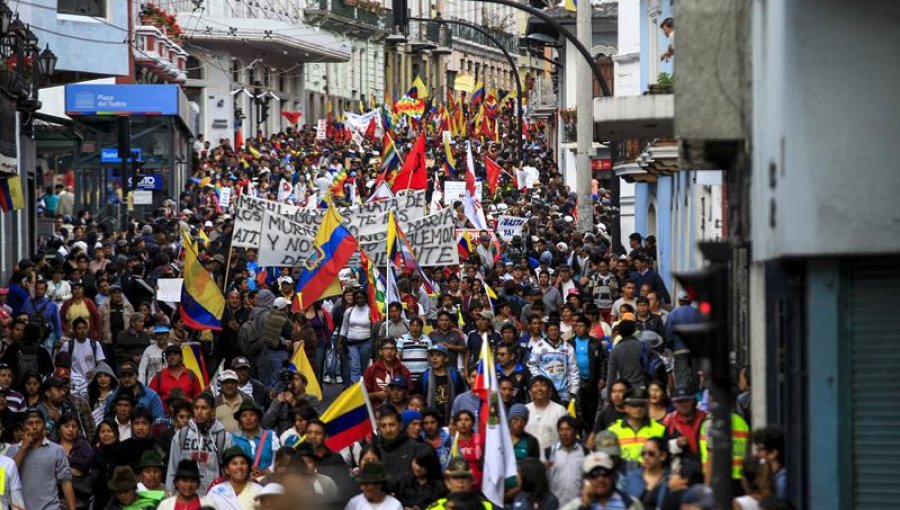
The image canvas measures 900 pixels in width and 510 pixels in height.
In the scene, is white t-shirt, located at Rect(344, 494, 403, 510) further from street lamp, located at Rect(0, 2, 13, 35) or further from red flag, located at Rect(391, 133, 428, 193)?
red flag, located at Rect(391, 133, 428, 193)

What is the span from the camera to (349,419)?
1548cm

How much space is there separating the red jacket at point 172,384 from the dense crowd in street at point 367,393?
0.06 feet

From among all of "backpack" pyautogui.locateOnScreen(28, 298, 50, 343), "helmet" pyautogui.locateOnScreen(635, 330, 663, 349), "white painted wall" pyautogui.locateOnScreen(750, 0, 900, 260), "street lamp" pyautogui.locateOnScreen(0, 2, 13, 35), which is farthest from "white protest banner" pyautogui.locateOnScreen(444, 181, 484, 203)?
"white painted wall" pyautogui.locateOnScreen(750, 0, 900, 260)

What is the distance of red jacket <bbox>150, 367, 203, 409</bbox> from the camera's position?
1838 cm

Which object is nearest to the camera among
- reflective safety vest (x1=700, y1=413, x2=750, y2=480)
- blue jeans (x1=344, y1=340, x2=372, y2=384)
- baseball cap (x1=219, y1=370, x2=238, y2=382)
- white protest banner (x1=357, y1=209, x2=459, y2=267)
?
reflective safety vest (x1=700, y1=413, x2=750, y2=480)

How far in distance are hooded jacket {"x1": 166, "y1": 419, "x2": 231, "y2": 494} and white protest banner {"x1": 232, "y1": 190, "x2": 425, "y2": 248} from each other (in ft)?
34.2

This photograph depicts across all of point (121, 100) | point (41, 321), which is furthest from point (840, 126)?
point (121, 100)

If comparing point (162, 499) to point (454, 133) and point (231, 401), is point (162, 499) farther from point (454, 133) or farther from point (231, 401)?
point (454, 133)

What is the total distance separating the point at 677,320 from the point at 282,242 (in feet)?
27.5

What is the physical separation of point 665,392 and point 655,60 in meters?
19.2

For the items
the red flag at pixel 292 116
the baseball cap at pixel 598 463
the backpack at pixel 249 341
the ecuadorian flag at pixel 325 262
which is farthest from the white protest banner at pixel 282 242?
the red flag at pixel 292 116

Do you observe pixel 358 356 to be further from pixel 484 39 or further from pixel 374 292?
pixel 484 39

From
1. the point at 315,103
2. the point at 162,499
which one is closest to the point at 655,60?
the point at 162,499

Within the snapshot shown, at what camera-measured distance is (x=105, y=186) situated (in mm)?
49219
